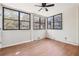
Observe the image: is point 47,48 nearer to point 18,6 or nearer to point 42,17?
point 42,17

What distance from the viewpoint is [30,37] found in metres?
1.91

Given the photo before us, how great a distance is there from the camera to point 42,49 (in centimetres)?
181

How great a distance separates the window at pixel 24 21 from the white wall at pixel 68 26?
498 millimetres

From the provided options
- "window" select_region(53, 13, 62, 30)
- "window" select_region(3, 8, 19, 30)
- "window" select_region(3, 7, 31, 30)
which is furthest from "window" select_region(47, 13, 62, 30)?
"window" select_region(3, 8, 19, 30)

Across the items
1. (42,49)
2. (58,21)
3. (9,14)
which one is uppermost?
(9,14)

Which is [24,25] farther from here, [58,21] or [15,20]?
A: [58,21]

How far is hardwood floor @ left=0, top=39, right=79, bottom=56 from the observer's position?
1.69 m

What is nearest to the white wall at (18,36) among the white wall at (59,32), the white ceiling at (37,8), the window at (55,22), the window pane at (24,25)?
the white wall at (59,32)

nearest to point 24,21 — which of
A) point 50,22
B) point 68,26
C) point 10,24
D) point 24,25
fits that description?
point 24,25

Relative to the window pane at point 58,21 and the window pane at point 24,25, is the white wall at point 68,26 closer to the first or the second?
the window pane at point 58,21

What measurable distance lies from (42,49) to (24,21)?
2.30 feet

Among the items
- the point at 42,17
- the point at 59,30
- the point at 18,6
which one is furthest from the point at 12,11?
the point at 59,30

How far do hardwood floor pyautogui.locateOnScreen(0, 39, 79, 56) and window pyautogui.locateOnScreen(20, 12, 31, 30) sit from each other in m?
0.36

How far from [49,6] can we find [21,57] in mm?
1135
